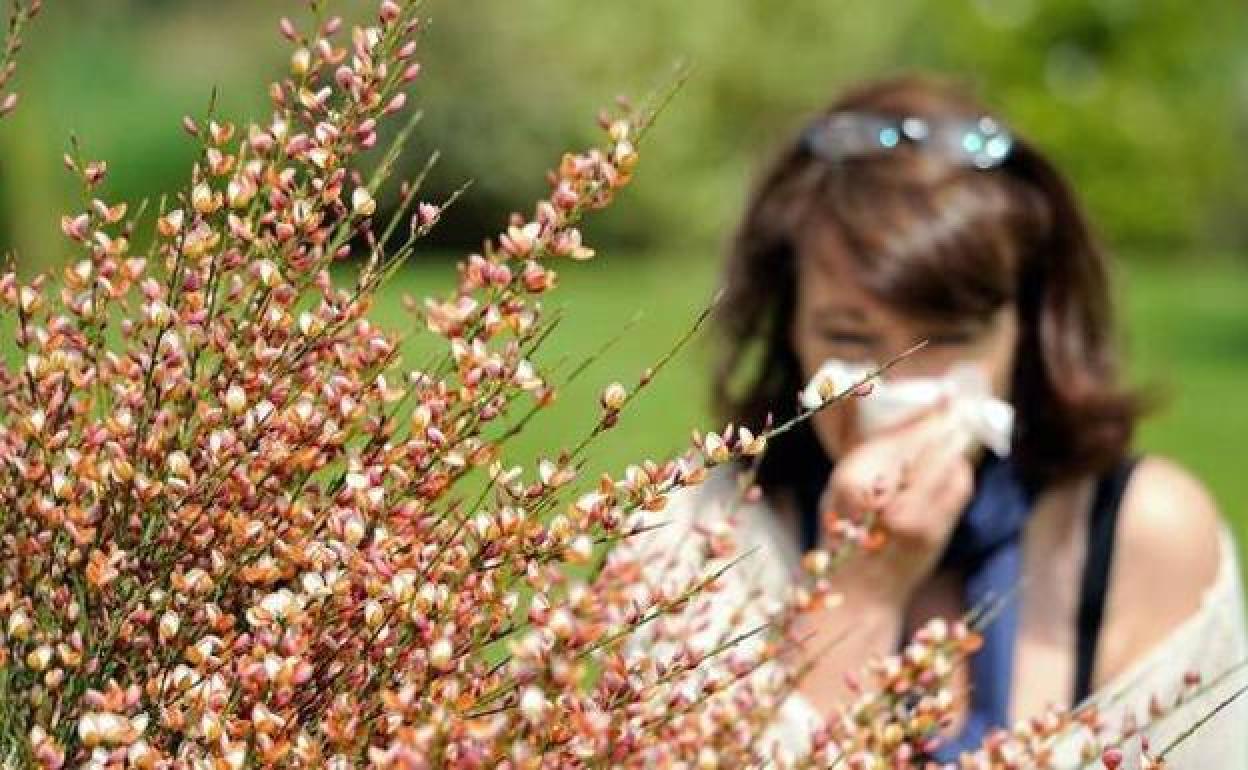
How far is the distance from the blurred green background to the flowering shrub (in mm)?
15598

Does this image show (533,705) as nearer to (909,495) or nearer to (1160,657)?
(909,495)

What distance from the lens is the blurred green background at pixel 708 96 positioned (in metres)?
21.2

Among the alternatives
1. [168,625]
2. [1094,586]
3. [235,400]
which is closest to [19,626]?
[168,625]

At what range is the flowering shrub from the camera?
1.37 m

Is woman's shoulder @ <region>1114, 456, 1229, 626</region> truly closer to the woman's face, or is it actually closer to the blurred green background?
the woman's face

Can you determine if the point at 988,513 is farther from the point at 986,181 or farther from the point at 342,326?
the point at 342,326

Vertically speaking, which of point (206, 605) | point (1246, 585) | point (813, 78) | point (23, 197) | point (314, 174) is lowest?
point (206, 605)

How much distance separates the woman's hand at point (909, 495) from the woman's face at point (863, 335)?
0.35 ft

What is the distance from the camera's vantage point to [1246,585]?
5.39 m

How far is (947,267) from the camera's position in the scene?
278cm

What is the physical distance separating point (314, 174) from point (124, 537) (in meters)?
0.29

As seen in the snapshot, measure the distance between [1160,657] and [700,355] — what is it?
40.7 inches

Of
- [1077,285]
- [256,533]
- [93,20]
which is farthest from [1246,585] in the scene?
[93,20]

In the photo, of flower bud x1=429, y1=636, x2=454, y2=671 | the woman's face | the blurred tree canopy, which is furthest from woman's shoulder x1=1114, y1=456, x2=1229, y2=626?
the blurred tree canopy
